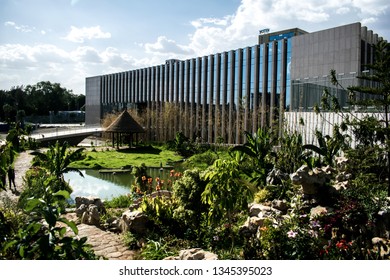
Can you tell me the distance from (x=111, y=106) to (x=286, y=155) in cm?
2019

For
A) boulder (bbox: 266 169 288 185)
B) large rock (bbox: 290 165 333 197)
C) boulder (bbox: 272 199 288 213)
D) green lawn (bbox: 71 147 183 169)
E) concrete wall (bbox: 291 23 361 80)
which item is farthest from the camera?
green lawn (bbox: 71 147 183 169)

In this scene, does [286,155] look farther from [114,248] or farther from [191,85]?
[191,85]

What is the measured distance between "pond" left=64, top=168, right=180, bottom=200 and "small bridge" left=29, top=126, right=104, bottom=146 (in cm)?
483

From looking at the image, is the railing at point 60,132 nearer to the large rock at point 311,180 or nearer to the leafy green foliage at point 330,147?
the leafy green foliage at point 330,147

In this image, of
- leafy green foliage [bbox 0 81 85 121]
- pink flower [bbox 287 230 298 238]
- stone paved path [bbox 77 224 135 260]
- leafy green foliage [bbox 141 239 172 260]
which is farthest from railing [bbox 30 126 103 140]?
pink flower [bbox 287 230 298 238]

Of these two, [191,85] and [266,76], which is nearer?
[266,76]

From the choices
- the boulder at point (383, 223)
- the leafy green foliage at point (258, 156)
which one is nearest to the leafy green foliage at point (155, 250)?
the boulder at point (383, 223)

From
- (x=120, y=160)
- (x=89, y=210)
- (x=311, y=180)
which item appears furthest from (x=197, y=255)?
(x=120, y=160)

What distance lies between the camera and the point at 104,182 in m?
9.97

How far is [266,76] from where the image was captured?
54.2 ft

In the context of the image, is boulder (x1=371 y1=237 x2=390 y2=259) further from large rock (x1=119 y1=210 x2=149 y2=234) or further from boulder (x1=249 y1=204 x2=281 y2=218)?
large rock (x1=119 y1=210 x2=149 y2=234)

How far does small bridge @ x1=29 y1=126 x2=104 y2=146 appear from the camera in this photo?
1580 cm

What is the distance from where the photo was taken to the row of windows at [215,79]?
16.1m
